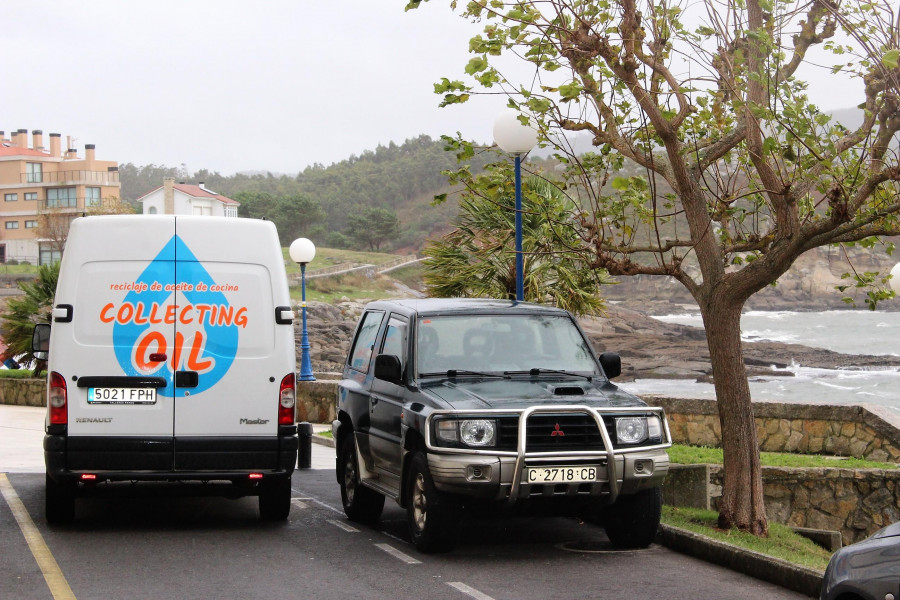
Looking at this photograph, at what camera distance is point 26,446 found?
1777 cm

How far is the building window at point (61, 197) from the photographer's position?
104m

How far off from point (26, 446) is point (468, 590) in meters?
12.1

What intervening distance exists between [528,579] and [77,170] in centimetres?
10382

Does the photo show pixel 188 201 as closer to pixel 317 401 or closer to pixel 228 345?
pixel 317 401

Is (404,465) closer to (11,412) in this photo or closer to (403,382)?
(403,382)

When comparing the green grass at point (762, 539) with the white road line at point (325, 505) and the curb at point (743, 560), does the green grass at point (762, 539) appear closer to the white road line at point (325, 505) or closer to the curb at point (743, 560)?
the curb at point (743, 560)

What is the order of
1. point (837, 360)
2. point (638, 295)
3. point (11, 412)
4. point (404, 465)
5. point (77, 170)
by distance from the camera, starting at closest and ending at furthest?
point (404, 465) → point (11, 412) → point (837, 360) → point (77, 170) → point (638, 295)

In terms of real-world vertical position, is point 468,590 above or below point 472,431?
below

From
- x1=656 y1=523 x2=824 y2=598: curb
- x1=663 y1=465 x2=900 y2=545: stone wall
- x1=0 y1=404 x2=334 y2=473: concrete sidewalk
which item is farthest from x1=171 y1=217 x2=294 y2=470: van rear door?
x1=0 y1=404 x2=334 y2=473: concrete sidewalk

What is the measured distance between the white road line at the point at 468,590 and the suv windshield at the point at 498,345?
2081 mm

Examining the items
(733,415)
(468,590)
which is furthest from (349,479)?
(733,415)

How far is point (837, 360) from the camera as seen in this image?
70375 mm

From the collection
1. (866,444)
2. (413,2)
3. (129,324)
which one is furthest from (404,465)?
(866,444)

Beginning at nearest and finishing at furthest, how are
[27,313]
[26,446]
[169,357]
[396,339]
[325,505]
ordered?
[169,357] → [396,339] → [325,505] → [26,446] → [27,313]
